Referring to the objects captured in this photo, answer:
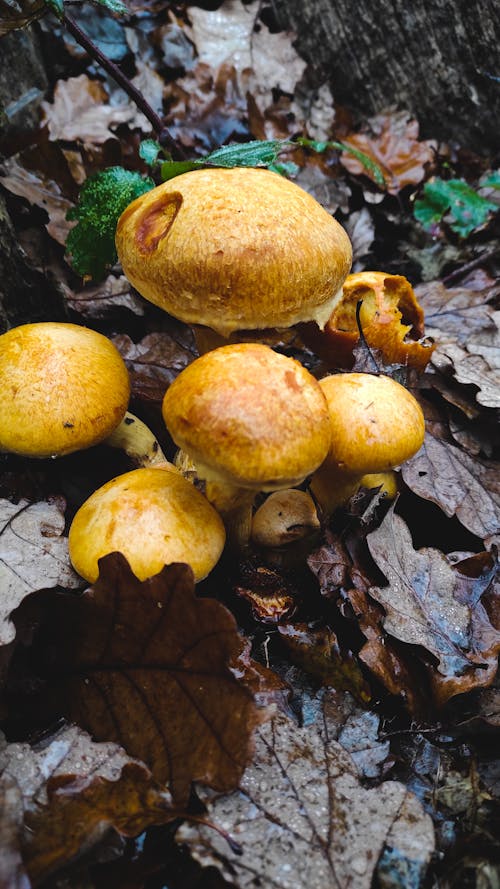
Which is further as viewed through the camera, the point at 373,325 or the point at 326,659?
the point at 373,325

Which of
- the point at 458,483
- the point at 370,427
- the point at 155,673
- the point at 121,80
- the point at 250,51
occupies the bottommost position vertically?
the point at 458,483

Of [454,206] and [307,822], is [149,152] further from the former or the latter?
[307,822]

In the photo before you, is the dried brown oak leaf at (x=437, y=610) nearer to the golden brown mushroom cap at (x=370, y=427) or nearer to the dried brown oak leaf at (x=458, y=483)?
the dried brown oak leaf at (x=458, y=483)

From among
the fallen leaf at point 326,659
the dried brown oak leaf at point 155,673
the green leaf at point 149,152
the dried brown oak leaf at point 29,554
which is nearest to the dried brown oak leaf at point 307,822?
the dried brown oak leaf at point 155,673

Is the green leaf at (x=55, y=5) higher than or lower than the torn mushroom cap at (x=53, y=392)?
higher

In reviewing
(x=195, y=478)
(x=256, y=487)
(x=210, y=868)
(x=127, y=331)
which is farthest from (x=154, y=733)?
(x=127, y=331)

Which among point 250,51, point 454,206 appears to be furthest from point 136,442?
point 250,51

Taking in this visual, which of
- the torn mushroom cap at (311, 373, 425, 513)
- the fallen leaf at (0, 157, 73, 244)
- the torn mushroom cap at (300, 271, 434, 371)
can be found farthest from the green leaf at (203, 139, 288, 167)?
the fallen leaf at (0, 157, 73, 244)
